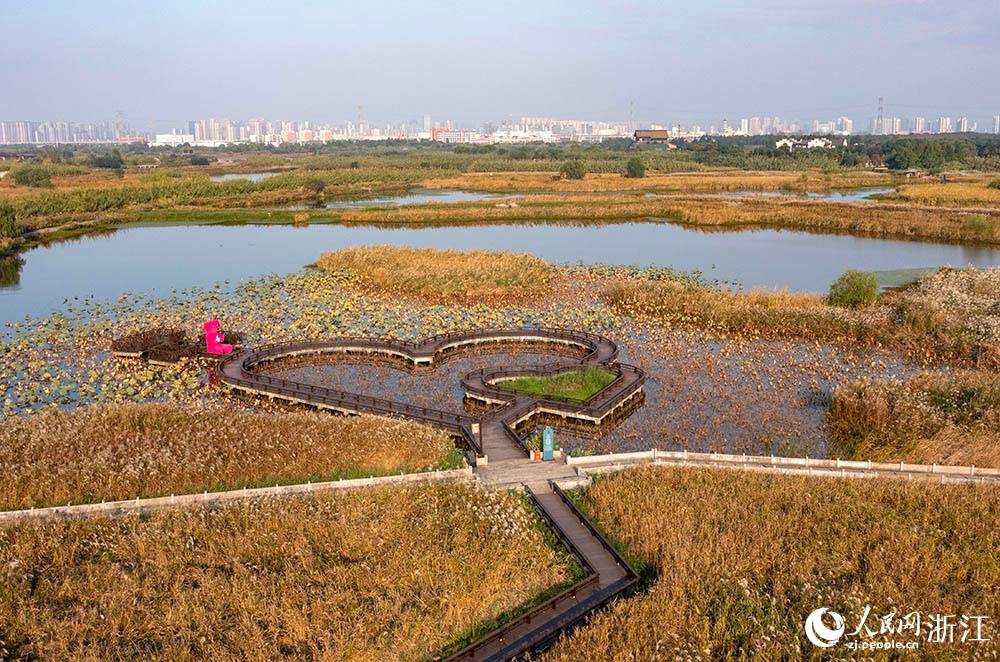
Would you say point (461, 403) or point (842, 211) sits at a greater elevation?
point (842, 211)

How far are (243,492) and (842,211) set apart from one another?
81.3 metres

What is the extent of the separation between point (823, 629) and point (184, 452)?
59.7ft

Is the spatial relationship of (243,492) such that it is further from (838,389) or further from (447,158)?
(447,158)

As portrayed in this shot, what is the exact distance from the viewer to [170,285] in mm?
52000

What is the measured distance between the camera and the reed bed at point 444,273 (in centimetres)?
4700

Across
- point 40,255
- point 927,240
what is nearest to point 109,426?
point 40,255

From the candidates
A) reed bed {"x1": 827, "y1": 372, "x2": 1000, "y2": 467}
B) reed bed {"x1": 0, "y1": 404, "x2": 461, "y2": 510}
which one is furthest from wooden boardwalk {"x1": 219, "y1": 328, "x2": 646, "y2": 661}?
reed bed {"x1": 827, "y1": 372, "x2": 1000, "y2": 467}

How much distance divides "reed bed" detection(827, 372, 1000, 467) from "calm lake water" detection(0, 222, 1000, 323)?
2411 cm

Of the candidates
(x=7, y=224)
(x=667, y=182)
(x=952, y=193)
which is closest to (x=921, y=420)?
(x=7, y=224)

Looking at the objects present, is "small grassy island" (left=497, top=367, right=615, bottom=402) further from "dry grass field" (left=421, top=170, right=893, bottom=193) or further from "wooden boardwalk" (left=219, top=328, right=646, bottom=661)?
"dry grass field" (left=421, top=170, right=893, bottom=193)

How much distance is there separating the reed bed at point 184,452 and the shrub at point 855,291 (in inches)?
1177

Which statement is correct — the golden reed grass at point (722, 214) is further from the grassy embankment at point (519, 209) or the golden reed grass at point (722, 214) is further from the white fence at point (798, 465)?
the white fence at point (798, 465)

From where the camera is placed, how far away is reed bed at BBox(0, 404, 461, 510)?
20.3 meters

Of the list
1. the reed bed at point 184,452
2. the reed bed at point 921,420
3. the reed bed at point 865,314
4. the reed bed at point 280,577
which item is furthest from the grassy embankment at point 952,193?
the reed bed at point 280,577
